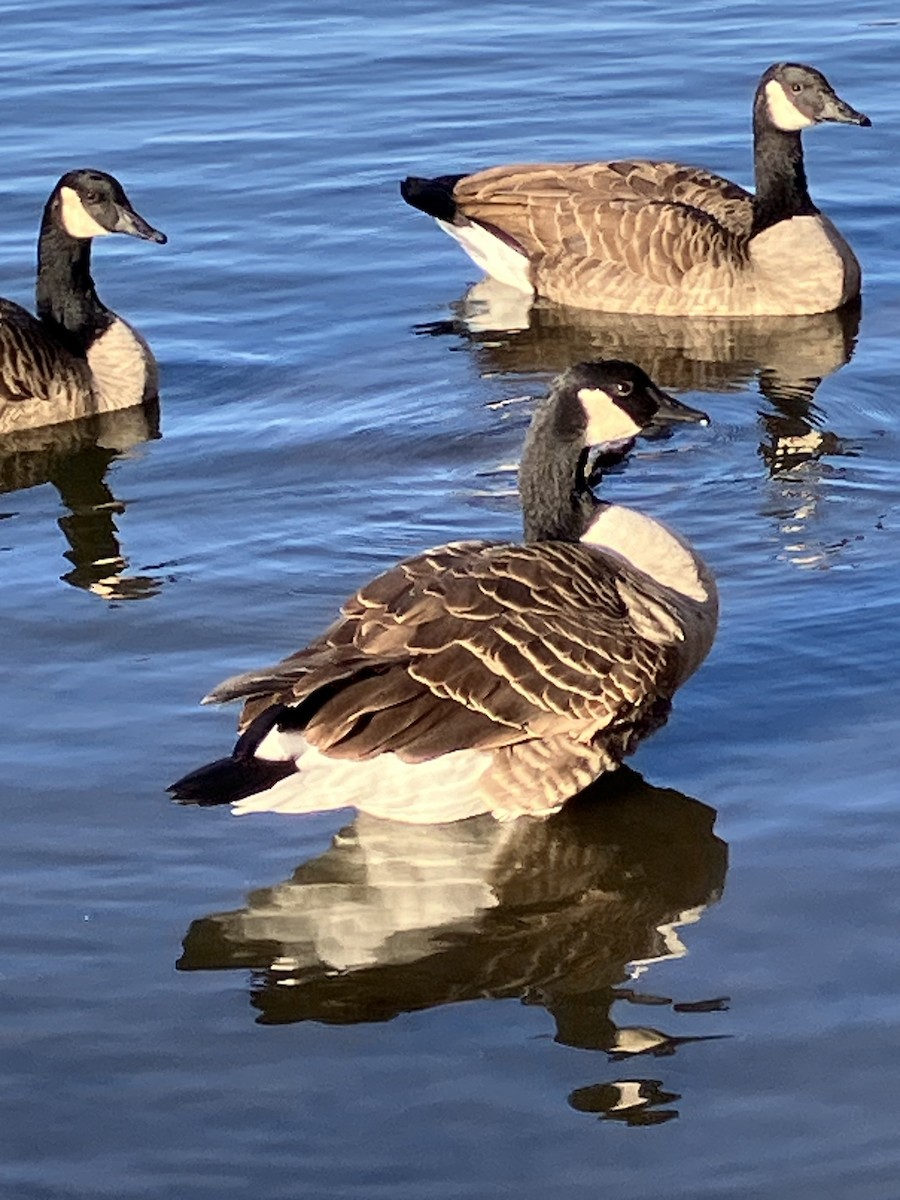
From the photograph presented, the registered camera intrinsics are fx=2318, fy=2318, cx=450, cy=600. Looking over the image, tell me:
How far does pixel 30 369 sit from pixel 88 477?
0.96 m

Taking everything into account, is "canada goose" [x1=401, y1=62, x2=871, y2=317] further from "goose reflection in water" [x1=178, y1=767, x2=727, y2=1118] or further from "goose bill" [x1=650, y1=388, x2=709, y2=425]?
"goose reflection in water" [x1=178, y1=767, x2=727, y2=1118]

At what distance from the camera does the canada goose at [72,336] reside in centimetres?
1178

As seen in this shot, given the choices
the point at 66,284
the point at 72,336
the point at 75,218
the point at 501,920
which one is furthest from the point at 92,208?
the point at 501,920

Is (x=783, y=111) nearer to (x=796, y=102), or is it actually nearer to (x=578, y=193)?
(x=796, y=102)

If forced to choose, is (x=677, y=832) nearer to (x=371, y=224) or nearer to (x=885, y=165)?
(x=371, y=224)

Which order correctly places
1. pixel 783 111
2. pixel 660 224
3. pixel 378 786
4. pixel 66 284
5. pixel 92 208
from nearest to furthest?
pixel 378 786 < pixel 92 208 < pixel 66 284 < pixel 660 224 < pixel 783 111

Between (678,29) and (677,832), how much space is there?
12.5m

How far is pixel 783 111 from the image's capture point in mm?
13641

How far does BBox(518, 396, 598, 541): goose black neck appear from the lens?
26.2ft

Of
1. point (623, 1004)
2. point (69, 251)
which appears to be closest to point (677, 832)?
point (623, 1004)

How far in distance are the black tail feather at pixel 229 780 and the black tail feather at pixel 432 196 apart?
7376 mm

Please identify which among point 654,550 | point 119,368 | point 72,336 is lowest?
point 654,550

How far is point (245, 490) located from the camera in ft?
34.4

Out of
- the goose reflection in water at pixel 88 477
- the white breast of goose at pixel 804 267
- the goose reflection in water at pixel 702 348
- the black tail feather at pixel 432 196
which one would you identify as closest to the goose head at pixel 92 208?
the goose reflection in water at pixel 88 477
